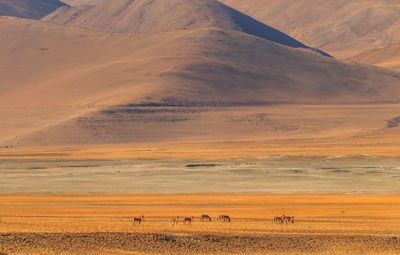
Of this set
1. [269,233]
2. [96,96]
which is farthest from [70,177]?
[96,96]

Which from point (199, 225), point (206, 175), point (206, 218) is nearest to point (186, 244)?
point (199, 225)

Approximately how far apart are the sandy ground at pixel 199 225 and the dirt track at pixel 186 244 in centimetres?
2

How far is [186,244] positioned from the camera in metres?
30.2

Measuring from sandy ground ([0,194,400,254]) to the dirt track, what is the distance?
23 millimetres

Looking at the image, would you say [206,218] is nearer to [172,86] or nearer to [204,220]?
[204,220]

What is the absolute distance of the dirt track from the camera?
95.1 ft

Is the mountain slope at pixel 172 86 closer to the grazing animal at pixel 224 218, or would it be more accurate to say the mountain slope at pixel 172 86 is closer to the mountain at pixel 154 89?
the mountain at pixel 154 89

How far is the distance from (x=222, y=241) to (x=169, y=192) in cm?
2978

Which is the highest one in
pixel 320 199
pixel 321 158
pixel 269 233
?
pixel 269 233

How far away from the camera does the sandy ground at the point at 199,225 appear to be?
1166 inches

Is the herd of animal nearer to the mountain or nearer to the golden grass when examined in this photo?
the golden grass

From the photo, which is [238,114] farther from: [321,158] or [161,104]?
[321,158]

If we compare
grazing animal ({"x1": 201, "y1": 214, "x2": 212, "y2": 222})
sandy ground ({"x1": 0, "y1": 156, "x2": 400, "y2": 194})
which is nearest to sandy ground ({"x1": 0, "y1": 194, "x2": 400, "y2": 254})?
grazing animal ({"x1": 201, "y1": 214, "x2": 212, "y2": 222})

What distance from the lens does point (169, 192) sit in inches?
2379
